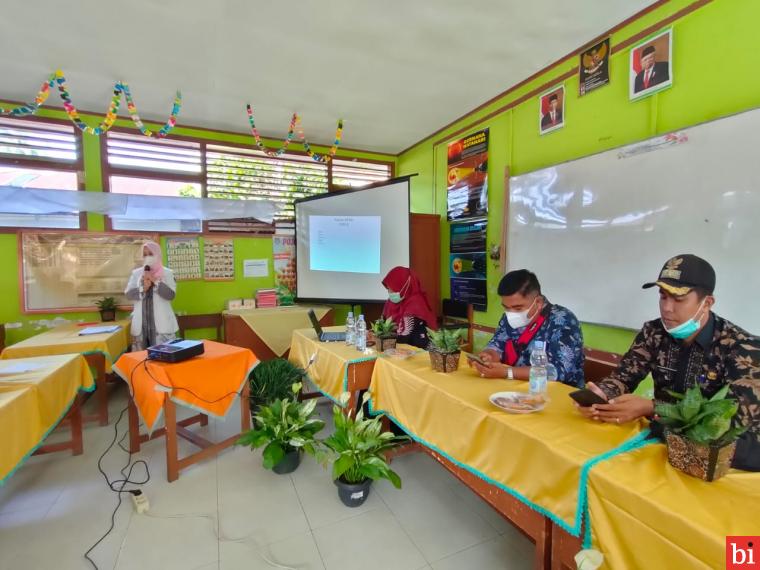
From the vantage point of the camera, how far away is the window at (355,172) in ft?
15.8

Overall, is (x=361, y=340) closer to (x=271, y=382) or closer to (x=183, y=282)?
(x=271, y=382)

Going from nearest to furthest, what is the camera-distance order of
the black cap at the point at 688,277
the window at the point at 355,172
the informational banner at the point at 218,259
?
the black cap at the point at 688,277
the informational banner at the point at 218,259
the window at the point at 355,172

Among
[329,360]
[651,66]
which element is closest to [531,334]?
[329,360]

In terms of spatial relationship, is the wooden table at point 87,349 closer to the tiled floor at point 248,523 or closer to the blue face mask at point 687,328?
the tiled floor at point 248,523

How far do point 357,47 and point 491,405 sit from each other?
8.42ft

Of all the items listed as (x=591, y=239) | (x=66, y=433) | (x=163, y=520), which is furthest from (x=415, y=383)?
(x=66, y=433)

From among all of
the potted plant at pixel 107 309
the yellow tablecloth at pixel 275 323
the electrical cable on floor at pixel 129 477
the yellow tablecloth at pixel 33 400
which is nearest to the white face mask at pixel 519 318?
the electrical cable on floor at pixel 129 477

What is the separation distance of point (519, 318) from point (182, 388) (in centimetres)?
198

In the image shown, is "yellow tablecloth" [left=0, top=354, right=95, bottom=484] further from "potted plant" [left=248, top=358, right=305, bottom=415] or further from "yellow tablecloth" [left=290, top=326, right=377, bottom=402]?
"yellow tablecloth" [left=290, top=326, right=377, bottom=402]

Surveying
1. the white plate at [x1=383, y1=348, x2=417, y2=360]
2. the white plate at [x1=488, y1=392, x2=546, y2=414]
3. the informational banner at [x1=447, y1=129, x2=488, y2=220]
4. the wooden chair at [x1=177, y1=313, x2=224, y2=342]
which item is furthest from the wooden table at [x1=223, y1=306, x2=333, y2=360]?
the white plate at [x1=488, y1=392, x2=546, y2=414]

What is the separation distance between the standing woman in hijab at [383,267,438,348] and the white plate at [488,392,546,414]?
1.13 metres

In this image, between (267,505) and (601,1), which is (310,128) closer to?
(601,1)

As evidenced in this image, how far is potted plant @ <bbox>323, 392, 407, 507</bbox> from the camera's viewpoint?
1836 mm

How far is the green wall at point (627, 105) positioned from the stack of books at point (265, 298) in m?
2.42
